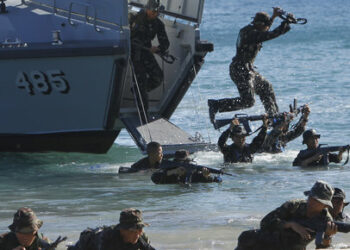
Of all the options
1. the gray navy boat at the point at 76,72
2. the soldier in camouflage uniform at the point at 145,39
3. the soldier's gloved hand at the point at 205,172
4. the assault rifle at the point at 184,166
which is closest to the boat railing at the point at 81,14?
the gray navy boat at the point at 76,72

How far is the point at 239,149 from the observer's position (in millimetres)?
13086

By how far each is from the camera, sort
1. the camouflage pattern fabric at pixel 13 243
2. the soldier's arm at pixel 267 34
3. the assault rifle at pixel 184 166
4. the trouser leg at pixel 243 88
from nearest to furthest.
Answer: the camouflage pattern fabric at pixel 13 243, the assault rifle at pixel 184 166, the soldier's arm at pixel 267 34, the trouser leg at pixel 243 88

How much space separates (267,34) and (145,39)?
1.58 metres

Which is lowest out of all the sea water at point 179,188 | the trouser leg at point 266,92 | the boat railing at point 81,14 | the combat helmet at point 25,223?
the sea water at point 179,188

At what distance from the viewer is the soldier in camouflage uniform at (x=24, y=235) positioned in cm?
730

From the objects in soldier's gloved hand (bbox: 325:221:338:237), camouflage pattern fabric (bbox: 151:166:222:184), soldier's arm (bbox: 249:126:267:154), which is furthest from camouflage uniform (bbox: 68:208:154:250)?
soldier's arm (bbox: 249:126:267:154)

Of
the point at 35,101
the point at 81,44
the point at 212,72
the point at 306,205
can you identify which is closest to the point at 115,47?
the point at 81,44

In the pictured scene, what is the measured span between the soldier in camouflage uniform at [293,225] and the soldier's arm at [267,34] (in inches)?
235

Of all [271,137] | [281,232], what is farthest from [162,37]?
[281,232]

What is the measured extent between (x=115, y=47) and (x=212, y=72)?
49.5 feet

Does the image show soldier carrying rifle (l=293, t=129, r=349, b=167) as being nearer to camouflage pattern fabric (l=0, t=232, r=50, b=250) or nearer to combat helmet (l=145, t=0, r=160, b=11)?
combat helmet (l=145, t=0, r=160, b=11)

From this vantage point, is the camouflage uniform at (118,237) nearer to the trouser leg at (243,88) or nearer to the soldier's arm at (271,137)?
the soldier's arm at (271,137)

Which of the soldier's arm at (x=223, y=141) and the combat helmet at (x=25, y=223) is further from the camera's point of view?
the soldier's arm at (x=223, y=141)

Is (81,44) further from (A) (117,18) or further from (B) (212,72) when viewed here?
(B) (212,72)
